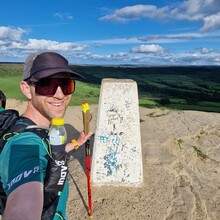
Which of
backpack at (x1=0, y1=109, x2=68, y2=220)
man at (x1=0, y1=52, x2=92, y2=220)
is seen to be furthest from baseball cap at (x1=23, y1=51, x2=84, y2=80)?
backpack at (x1=0, y1=109, x2=68, y2=220)

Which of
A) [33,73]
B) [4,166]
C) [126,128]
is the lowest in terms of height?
[126,128]

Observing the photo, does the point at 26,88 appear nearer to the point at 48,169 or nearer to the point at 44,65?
the point at 44,65

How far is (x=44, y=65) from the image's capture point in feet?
6.08

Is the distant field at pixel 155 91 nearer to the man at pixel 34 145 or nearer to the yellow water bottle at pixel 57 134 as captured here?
the man at pixel 34 145

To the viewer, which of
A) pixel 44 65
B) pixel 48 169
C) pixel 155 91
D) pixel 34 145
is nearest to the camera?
pixel 34 145

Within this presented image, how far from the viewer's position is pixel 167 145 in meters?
9.13

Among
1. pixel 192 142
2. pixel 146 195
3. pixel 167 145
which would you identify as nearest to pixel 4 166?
pixel 146 195

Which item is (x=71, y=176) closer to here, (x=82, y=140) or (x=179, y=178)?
(x=179, y=178)

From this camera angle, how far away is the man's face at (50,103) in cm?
197

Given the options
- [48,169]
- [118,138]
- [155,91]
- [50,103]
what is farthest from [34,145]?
[155,91]

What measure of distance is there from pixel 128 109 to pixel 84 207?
7.01 feet

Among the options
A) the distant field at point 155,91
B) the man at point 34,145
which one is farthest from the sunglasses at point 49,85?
the distant field at point 155,91

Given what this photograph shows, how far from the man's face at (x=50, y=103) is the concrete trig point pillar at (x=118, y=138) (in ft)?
14.1

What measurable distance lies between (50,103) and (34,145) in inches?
19.3
